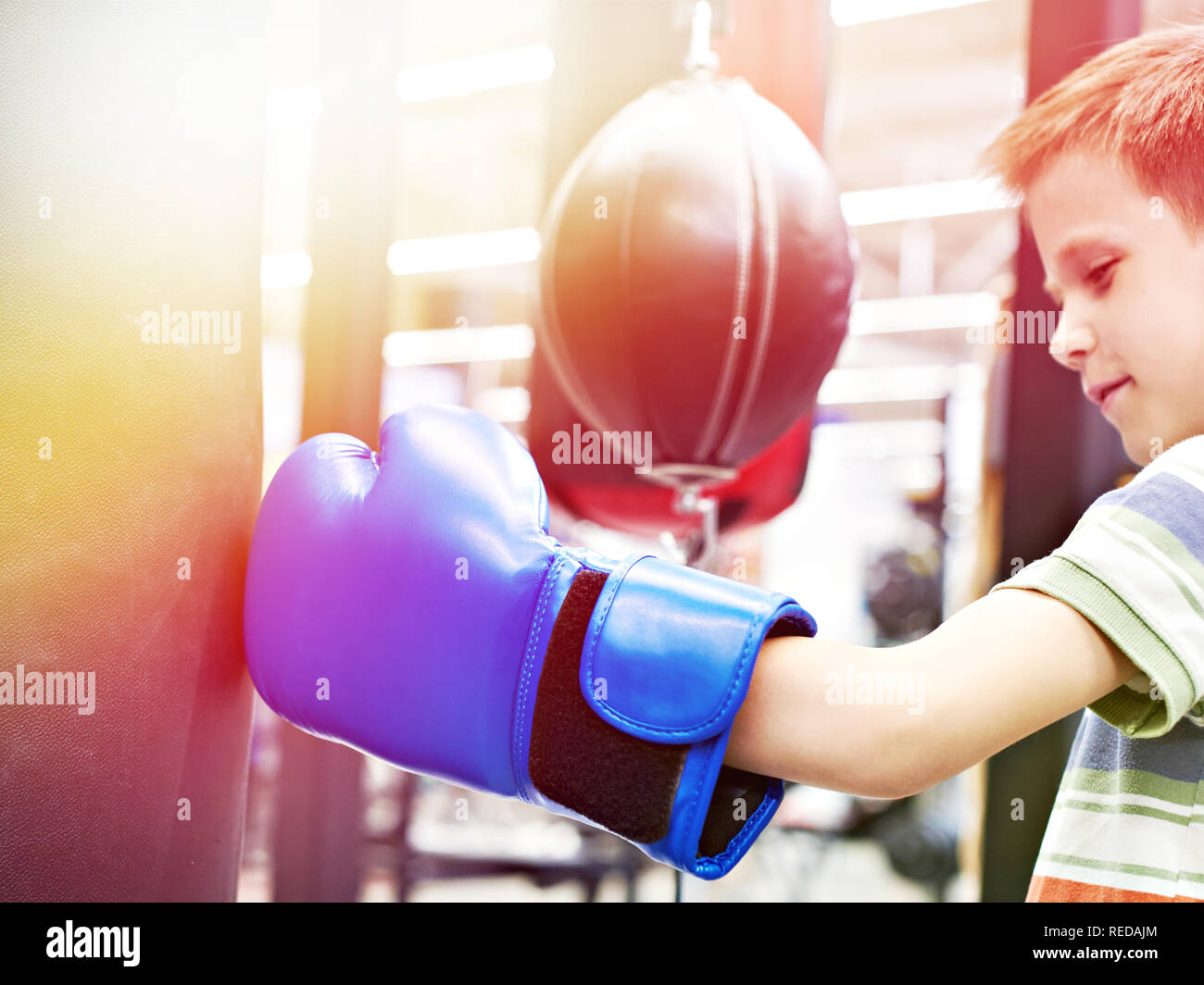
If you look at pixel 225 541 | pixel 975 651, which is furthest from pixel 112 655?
pixel 975 651

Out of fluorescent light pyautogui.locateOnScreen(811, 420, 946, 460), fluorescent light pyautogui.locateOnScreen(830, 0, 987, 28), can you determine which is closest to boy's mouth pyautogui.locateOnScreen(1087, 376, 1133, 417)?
fluorescent light pyautogui.locateOnScreen(830, 0, 987, 28)

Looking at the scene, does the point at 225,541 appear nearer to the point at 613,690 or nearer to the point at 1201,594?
the point at 613,690

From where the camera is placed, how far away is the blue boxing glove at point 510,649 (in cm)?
56

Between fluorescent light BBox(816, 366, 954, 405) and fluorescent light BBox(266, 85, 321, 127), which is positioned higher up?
fluorescent light BBox(266, 85, 321, 127)

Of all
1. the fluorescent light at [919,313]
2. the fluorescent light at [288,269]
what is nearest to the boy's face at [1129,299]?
the fluorescent light at [288,269]

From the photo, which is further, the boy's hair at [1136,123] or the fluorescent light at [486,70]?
the fluorescent light at [486,70]

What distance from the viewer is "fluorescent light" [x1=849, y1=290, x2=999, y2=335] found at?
16.2 ft

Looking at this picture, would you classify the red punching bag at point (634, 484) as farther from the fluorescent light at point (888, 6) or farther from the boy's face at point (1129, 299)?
the fluorescent light at point (888, 6)

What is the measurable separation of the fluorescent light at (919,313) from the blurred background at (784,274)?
2cm

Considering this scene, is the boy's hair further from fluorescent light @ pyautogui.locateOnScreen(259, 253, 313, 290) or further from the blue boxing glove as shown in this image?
fluorescent light @ pyautogui.locateOnScreen(259, 253, 313, 290)

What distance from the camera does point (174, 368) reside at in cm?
65

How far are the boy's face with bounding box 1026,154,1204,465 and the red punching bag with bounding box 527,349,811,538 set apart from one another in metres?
0.50
